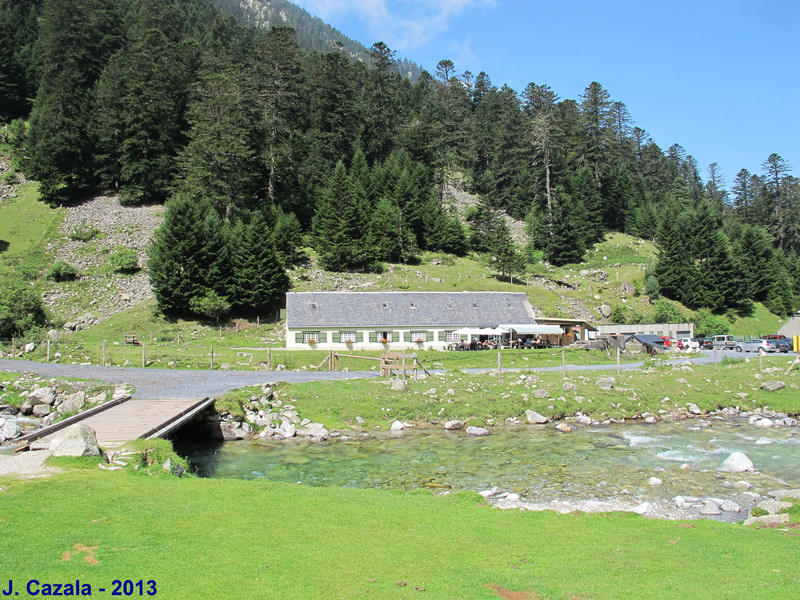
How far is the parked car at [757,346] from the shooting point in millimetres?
49463

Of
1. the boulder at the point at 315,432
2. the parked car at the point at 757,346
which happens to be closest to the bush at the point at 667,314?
the parked car at the point at 757,346

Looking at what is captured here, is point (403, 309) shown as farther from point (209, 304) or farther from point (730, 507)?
point (730, 507)

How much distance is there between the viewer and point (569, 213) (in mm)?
79062

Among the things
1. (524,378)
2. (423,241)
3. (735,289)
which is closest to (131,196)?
(423,241)

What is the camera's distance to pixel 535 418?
2433 centimetres

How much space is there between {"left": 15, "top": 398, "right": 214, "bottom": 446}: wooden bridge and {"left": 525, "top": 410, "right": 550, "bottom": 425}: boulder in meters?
13.8

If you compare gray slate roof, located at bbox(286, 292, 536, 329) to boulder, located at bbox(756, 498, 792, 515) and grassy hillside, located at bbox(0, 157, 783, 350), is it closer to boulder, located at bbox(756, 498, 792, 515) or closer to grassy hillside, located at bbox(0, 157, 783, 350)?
grassy hillside, located at bbox(0, 157, 783, 350)

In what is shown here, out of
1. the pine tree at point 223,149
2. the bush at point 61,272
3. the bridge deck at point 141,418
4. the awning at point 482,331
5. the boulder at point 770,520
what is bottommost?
the boulder at point 770,520

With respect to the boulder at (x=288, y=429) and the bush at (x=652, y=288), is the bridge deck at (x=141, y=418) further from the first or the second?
the bush at (x=652, y=288)

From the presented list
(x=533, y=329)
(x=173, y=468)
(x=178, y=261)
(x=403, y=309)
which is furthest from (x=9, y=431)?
(x=533, y=329)

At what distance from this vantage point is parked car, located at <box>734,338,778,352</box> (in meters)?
49.5

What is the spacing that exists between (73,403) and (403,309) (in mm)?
31317

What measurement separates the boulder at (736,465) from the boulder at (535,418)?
826cm

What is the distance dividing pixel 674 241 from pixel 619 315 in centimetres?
2122
